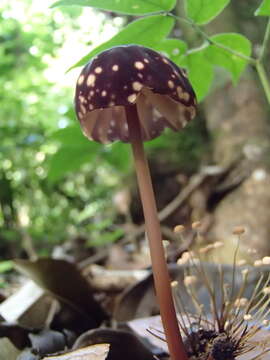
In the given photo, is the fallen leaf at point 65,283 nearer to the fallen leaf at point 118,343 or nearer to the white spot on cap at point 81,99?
the fallen leaf at point 118,343

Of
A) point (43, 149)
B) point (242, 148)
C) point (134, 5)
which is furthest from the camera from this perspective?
point (43, 149)

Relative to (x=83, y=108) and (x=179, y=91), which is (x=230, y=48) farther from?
(x=83, y=108)

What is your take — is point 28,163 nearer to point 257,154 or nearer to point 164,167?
point 164,167

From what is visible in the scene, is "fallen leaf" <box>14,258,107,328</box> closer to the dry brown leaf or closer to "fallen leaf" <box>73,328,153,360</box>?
"fallen leaf" <box>73,328,153,360</box>


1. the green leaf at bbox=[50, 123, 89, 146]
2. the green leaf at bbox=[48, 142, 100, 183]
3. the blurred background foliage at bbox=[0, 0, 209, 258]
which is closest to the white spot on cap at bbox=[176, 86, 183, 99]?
the green leaf at bbox=[50, 123, 89, 146]

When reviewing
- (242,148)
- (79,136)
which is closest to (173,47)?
(79,136)

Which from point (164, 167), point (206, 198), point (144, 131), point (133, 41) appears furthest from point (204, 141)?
point (133, 41)
